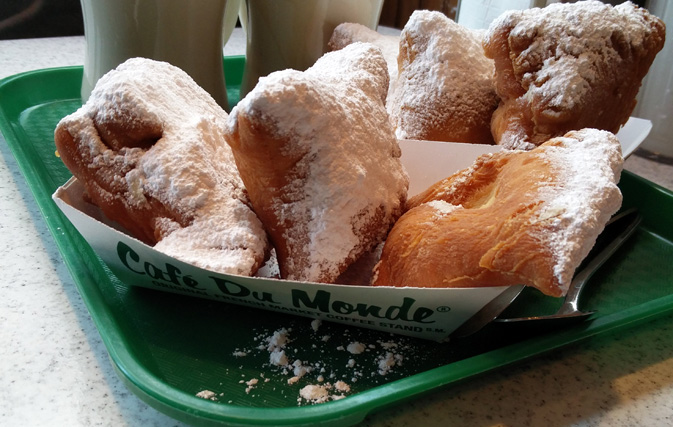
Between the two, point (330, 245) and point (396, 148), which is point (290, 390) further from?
point (396, 148)

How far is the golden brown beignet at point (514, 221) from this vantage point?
0.52 metres

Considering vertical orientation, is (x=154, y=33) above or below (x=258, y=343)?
above

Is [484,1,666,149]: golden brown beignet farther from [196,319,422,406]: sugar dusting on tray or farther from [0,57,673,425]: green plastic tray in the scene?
[196,319,422,406]: sugar dusting on tray

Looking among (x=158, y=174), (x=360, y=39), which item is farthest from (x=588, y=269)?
(x=360, y=39)

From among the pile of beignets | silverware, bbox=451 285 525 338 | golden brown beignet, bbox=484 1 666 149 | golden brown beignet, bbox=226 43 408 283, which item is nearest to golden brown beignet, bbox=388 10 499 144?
golden brown beignet, bbox=484 1 666 149

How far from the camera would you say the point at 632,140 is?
1039mm

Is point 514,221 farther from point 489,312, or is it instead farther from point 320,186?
point 320,186

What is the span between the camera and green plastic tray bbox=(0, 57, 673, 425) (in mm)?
484

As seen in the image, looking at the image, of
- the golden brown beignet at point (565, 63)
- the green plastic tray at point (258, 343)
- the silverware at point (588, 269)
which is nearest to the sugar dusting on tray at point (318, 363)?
the green plastic tray at point (258, 343)

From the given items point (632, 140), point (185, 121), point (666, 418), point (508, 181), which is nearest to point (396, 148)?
point (508, 181)

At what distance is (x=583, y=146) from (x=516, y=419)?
305mm

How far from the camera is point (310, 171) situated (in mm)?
616

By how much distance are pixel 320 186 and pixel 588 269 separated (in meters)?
0.37

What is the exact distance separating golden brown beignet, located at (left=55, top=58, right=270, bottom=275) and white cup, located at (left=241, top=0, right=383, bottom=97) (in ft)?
1.63
